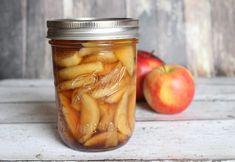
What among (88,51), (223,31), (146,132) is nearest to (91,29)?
(88,51)

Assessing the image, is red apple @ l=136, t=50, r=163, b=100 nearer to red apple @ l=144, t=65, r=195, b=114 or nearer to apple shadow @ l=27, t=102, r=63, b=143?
red apple @ l=144, t=65, r=195, b=114

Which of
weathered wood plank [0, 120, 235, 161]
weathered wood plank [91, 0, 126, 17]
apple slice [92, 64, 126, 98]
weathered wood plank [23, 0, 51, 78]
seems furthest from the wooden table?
weathered wood plank [91, 0, 126, 17]

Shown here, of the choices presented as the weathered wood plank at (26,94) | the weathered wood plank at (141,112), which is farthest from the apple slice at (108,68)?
the weathered wood plank at (26,94)

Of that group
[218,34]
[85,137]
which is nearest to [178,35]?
[218,34]

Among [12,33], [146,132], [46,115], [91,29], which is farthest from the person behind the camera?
[12,33]

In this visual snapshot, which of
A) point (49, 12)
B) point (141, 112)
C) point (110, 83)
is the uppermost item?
point (49, 12)

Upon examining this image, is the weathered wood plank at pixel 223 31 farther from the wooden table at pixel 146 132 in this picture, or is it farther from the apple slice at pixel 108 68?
the apple slice at pixel 108 68

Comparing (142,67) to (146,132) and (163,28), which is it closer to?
(146,132)
